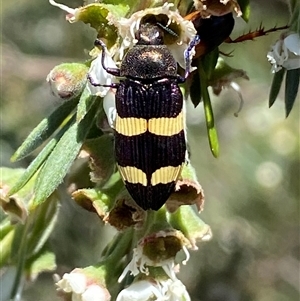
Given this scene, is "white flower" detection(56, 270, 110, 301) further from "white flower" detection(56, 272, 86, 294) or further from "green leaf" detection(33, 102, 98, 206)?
"green leaf" detection(33, 102, 98, 206)

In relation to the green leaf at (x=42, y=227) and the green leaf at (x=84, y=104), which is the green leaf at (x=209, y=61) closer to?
the green leaf at (x=84, y=104)

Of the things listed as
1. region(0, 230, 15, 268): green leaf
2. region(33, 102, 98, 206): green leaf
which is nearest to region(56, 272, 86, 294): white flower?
region(33, 102, 98, 206): green leaf

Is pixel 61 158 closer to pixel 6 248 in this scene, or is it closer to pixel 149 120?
pixel 149 120

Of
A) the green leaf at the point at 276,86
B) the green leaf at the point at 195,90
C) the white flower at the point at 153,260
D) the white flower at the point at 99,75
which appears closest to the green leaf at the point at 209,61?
the green leaf at the point at 195,90

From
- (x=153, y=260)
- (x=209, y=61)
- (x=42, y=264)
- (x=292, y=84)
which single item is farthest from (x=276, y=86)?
(x=42, y=264)

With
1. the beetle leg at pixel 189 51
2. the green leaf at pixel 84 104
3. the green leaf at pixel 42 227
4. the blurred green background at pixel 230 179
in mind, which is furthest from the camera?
the blurred green background at pixel 230 179

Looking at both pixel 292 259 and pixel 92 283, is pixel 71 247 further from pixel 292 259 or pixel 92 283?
pixel 92 283
